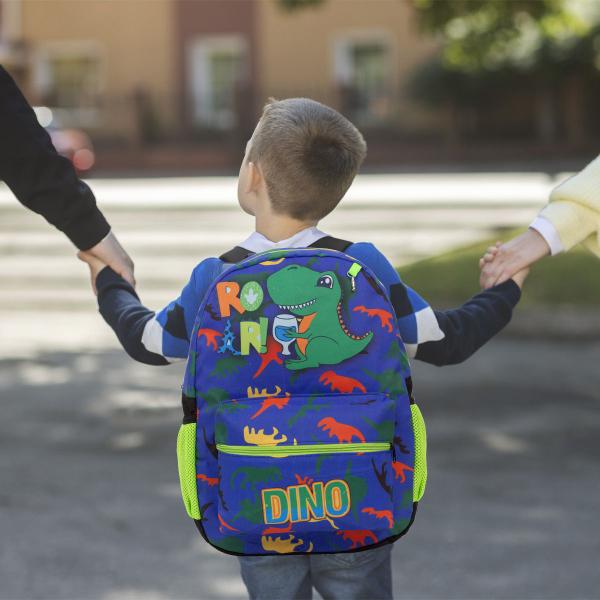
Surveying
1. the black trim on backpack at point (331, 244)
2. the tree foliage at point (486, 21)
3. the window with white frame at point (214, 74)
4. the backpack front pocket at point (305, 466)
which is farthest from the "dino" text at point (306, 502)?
the window with white frame at point (214, 74)

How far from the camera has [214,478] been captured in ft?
7.36

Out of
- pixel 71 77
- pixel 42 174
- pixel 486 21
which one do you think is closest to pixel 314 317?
pixel 42 174

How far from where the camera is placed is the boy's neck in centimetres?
232

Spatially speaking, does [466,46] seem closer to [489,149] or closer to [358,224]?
[358,224]

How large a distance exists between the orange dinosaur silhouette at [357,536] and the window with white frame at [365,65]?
2830cm

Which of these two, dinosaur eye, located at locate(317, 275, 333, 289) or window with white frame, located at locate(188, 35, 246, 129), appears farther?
window with white frame, located at locate(188, 35, 246, 129)

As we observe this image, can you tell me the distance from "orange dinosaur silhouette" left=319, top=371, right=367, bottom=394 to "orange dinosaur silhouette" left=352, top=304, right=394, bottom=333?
0.11m

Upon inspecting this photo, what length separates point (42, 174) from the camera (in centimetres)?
265

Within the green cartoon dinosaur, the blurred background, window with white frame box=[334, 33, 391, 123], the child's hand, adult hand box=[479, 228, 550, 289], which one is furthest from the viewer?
window with white frame box=[334, 33, 391, 123]

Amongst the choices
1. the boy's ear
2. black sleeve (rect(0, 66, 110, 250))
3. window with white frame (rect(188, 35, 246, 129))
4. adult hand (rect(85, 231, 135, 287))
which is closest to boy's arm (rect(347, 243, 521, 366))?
the boy's ear

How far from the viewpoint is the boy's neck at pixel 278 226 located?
2.32m

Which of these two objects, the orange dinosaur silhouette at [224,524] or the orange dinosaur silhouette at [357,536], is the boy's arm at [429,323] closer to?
the orange dinosaur silhouette at [357,536]

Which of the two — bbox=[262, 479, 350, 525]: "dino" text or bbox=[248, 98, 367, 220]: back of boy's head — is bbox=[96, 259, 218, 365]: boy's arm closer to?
bbox=[248, 98, 367, 220]: back of boy's head

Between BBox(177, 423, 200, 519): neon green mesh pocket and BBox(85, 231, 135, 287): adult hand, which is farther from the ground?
BBox(85, 231, 135, 287): adult hand
